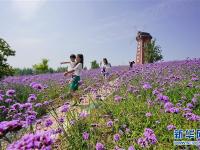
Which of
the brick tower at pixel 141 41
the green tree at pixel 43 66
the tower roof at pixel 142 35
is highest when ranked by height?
the tower roof at pixel 142 35

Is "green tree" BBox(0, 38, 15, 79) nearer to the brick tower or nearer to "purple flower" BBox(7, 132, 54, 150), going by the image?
"purple flower" BBox(7, 132, 54, 150)

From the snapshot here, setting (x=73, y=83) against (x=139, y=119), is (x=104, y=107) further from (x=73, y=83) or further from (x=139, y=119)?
(x=73, y=83)

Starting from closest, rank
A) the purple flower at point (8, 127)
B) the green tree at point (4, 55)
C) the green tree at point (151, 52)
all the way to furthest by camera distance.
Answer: the purple flower at point (8, 127) < the green tree at point (4, 55) < the green tree at point (151, 52)

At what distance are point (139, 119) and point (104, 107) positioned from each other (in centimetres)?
126

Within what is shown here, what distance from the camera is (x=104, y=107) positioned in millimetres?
6875

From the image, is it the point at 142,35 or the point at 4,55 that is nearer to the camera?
the point at 4,55

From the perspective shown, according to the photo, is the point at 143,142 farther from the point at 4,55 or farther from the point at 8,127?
the point at 4,55

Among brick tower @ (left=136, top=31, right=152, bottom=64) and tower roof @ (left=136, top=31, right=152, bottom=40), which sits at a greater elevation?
tower roof @ (left=136, top=31, right=152, bottom=40)

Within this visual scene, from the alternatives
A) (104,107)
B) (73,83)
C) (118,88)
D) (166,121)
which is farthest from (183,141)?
(73,83)
